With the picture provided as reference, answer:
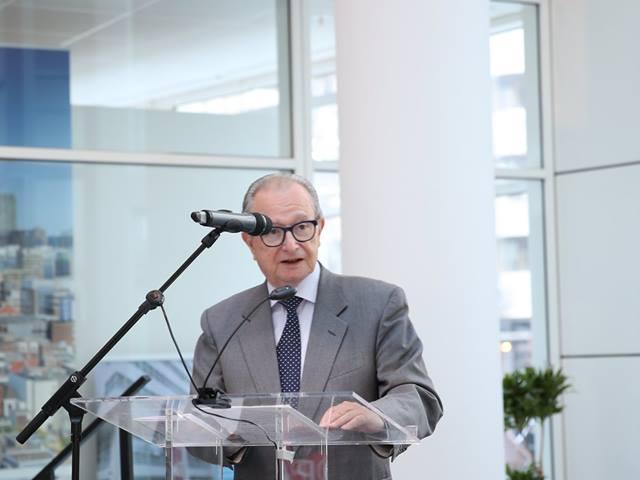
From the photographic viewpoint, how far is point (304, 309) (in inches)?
135

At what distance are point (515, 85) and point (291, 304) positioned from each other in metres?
5.09

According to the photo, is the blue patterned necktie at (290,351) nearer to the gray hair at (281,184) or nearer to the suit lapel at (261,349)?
the suit lapel at (261,349)

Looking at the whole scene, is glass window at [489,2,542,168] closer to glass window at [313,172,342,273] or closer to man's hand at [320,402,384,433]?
glass window at [313,172,342,273]

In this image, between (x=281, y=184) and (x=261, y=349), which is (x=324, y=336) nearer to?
(x=261, y=349)

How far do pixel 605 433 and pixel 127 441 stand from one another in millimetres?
3616

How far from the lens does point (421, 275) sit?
5207 mm

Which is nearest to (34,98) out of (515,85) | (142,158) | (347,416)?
(142,158)

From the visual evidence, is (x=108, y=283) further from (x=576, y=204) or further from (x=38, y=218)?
(x=576, y=204)

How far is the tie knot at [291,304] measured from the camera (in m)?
3.41

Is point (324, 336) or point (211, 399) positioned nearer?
point (211, 399)

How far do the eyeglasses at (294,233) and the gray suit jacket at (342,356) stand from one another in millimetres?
205

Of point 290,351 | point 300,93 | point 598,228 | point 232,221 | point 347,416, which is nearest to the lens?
point 347,416

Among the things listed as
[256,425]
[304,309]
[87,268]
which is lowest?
[256,425]

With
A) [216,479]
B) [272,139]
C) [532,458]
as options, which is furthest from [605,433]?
[216,479]
